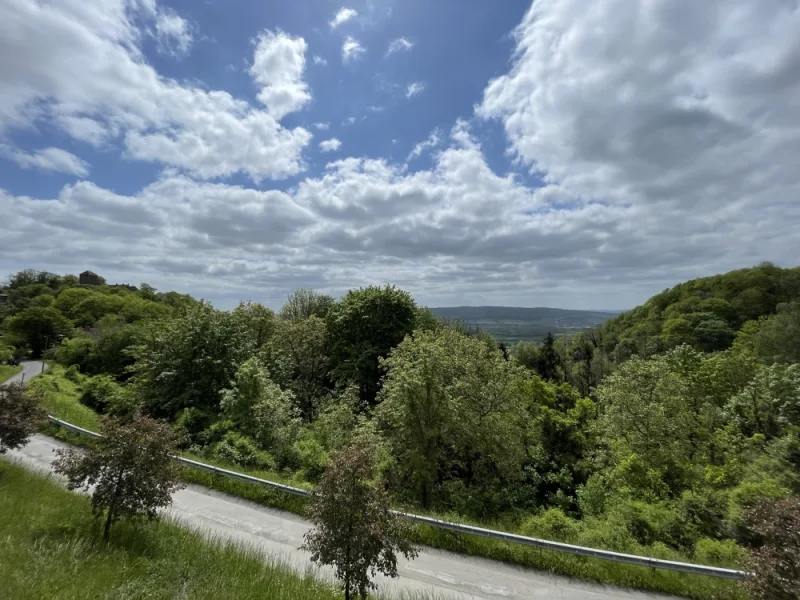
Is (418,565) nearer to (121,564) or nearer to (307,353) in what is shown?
(121,564)

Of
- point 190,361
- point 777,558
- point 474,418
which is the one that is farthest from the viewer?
point 190,361

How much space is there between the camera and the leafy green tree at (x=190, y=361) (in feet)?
81.5

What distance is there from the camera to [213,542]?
31.6 ft

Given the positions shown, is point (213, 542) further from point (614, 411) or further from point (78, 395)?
point (78, 395)

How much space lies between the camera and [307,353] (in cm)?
3297

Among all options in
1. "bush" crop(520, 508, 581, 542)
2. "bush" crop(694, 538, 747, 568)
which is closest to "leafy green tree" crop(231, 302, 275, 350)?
"bush" crop(520, 508, 581, 542)

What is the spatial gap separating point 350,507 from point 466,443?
1288 cm

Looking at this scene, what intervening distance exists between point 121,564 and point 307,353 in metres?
25.3

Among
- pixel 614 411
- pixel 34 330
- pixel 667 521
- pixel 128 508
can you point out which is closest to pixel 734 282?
pixel 614 411

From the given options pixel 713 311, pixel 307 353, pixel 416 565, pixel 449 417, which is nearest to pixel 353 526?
pixel 416 565

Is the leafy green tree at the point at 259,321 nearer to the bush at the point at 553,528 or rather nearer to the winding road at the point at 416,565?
the winding road at the point at 416,565

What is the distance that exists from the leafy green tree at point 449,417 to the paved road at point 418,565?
6648 mm

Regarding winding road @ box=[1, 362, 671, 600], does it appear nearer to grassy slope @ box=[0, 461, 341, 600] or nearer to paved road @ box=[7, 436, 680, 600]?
paved road @ box=[7, 436, 680, 600]

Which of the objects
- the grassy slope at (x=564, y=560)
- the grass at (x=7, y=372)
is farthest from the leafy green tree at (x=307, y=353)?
the grass at (x=7, y=372)
